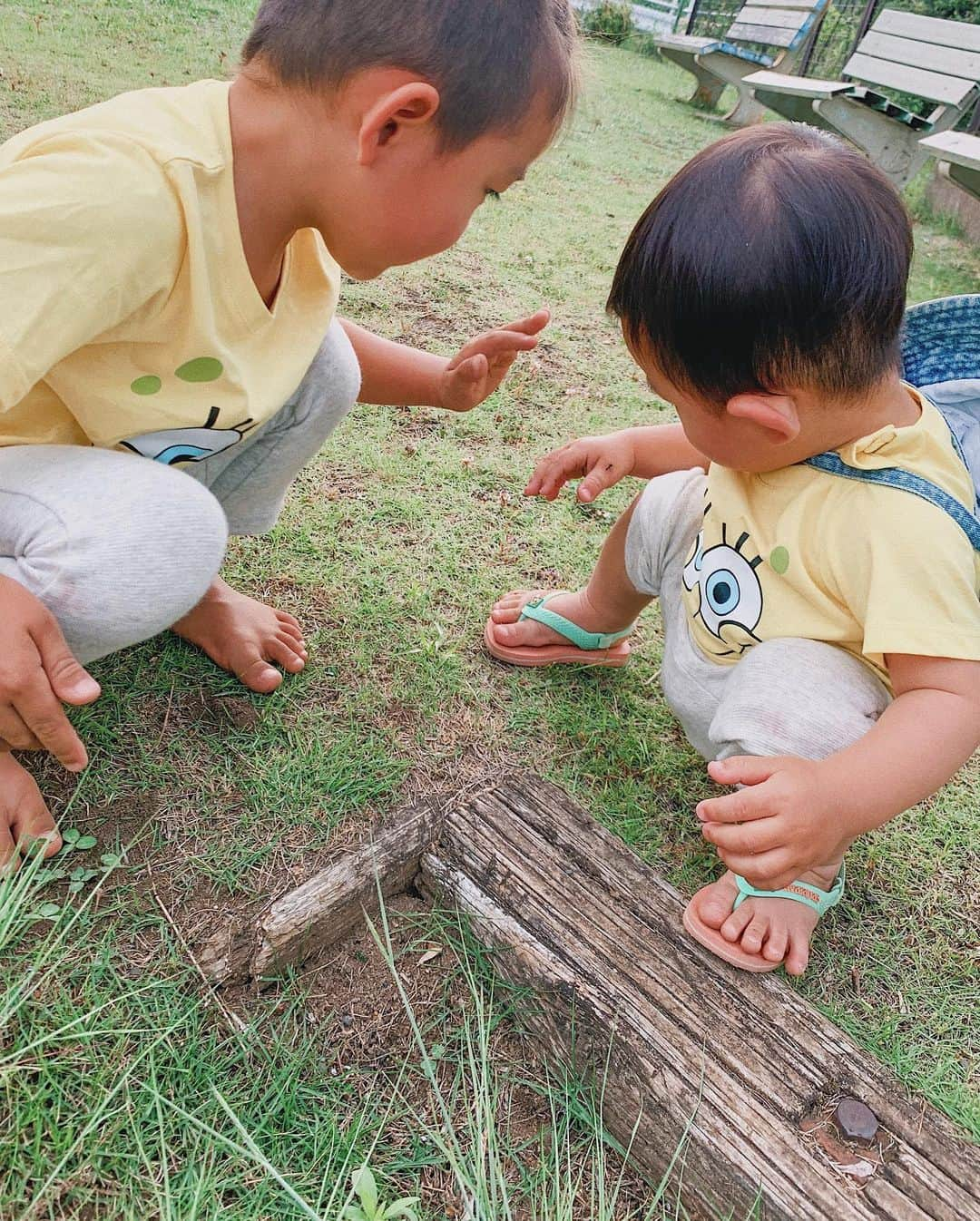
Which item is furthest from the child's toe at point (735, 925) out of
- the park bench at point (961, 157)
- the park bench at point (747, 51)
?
the park bench at point (747, 51)

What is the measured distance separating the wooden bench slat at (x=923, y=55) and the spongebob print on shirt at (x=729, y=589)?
730 centimetres

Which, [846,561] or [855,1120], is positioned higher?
[846,561]

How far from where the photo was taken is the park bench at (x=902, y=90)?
23.3 feet

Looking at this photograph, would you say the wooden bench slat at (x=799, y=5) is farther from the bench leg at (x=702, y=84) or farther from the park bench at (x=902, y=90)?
the park bench at (x=902, y=90)

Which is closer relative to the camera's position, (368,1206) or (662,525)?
(368,1206)

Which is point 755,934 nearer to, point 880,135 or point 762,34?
point 880,135

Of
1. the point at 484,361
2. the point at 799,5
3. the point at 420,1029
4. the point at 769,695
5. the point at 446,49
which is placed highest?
the point at 799,5

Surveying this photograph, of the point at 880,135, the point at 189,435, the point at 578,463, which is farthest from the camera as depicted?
the point at 880,135

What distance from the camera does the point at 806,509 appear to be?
5.22 feet

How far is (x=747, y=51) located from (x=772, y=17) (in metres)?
0.57

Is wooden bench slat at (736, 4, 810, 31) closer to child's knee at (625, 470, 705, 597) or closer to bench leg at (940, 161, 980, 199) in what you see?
bench leg at (940, 161, 980, 199)

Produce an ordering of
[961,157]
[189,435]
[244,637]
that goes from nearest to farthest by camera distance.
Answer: [189,435]
[244,637]
[961,157]

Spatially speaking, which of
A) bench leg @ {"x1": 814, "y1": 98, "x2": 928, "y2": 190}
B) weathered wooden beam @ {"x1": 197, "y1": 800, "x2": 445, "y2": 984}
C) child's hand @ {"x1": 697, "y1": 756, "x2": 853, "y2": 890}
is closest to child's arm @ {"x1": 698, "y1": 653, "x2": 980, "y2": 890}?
child's hand @ {"x1": 697, "y1": 756, "x2": 853, "y2": 890}

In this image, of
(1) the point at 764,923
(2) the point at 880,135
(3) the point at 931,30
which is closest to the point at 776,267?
(1) the point at 764,923
